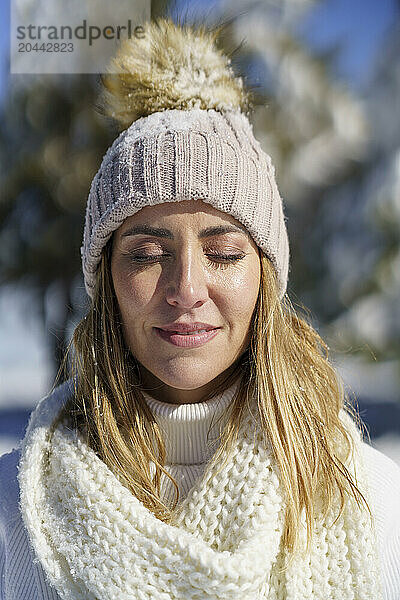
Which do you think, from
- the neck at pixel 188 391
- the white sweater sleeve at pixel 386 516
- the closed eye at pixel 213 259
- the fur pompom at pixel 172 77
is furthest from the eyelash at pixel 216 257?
the white sweater sleeve at pixel 386 516

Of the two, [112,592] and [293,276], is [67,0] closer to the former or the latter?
[293,276]

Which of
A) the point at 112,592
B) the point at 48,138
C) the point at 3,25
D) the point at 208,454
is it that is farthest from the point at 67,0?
the point at 112,592

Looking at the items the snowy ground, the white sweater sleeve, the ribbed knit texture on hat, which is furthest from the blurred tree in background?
the white sweater sleeve

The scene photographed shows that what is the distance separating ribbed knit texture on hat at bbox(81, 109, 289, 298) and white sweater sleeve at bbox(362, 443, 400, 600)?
40 cm

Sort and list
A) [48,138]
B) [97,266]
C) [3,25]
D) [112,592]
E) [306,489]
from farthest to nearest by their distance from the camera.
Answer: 1. [48,138]
2. [3,25]
3. [97,266]
4. [306,489]
5. [112,592]

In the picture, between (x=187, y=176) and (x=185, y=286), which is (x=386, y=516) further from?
(x=187, y=176)

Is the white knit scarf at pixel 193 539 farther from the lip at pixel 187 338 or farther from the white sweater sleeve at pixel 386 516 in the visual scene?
the lip at pixel 187 338

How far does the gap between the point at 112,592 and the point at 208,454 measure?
0.94 ft

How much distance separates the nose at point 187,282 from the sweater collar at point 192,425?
0.22m

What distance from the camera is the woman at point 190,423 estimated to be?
1.02m

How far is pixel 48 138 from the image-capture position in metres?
2.46

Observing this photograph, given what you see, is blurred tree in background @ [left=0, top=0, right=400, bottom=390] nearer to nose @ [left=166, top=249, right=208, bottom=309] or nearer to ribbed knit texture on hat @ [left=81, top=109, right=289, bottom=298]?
ribbed knit texture on hat @ [left=81, top=109, right=289, bottom=298]

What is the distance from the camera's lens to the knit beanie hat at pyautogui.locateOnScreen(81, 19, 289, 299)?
1.08 m

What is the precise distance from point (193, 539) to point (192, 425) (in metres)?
0.21
